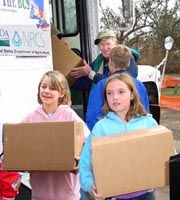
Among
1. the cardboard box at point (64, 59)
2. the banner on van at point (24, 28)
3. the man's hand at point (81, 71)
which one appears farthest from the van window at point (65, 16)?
the banner on van at point (24, 28)

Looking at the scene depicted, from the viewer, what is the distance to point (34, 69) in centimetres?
331

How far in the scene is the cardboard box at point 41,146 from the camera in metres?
2.37

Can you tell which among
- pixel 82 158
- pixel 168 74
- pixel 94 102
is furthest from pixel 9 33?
pixel 168 74

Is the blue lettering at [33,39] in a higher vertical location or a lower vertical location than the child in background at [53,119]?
higher

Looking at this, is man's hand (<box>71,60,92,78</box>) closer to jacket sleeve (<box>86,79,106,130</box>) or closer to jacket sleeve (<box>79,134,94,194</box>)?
jacket sleeve (<box>86,79,106,130</box>)

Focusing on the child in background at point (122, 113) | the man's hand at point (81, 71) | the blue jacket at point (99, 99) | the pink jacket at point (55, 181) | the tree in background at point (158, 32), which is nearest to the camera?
the child in background at point (122, 113)

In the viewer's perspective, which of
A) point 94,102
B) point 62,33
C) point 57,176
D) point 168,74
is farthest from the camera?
point 168,74

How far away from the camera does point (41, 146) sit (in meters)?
2.39

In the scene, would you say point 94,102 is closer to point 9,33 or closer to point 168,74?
point 9,33

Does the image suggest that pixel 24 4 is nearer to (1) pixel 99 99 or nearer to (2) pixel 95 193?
(1) pixel 99 99

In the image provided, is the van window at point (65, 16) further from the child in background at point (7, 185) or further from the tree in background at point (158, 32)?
the tree in background at point (158, 32)

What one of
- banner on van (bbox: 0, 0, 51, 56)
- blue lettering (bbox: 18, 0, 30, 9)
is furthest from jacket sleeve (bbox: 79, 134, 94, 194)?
blue lettering (bbox: 18, 0, 30, 9)

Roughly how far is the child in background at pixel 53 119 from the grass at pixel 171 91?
35.8ft

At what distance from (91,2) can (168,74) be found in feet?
42.1
